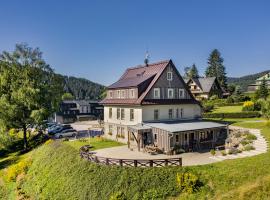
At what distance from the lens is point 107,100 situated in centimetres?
4203

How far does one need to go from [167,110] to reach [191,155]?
9.47 meters

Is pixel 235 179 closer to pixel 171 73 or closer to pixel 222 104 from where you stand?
pixel 171 73

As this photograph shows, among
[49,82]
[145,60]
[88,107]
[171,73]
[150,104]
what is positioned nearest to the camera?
[150,104]

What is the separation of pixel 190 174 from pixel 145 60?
25027 millimetres

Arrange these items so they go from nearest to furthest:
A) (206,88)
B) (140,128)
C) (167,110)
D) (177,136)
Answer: (177,136), (140,128), (167,110), (206,88)

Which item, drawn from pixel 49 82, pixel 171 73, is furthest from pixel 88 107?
pixel 171 73

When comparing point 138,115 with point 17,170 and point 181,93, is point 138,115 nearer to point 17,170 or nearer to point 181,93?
point 181,93

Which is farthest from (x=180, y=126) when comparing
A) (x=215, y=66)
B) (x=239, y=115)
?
(x=215, y=66)

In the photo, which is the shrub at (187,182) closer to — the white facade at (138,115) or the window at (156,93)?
the white facade at (138,115)

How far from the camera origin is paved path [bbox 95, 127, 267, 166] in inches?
986

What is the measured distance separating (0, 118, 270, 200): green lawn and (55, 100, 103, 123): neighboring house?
176 ft

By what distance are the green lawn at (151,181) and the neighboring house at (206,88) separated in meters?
50.1

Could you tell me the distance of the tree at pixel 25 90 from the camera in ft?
133

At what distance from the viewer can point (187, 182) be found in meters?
20.2
